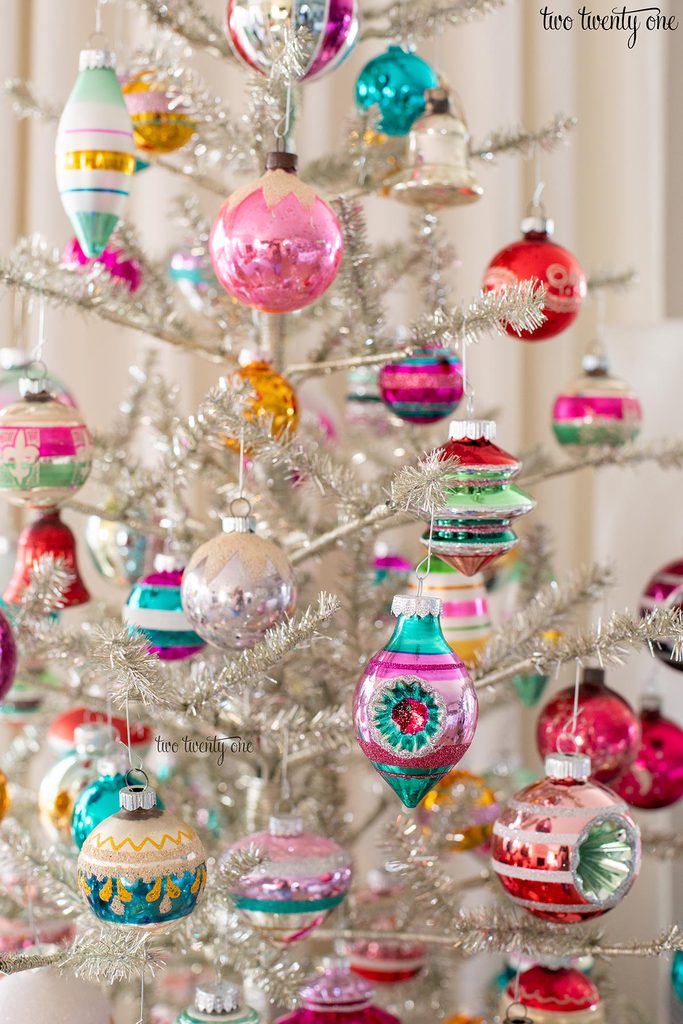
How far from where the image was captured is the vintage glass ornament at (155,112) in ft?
3.01

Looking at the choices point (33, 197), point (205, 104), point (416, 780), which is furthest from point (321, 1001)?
point (33, 197)

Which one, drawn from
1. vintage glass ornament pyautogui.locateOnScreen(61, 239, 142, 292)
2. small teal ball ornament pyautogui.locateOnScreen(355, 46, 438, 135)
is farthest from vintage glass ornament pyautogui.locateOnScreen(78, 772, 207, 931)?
small teal ball ornament pyautogui.locateOnScreen(355, 46, 438, 135)

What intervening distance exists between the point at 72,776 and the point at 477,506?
41 cm

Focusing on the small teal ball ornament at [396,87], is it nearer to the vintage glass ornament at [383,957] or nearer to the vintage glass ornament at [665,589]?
the vintage glass ornament at [665,589]

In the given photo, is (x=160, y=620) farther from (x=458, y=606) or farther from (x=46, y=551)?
(x=458, y=606)

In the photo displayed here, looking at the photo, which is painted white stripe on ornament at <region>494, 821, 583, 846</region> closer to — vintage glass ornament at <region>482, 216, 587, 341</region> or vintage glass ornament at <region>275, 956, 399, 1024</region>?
vintage glass ornament at <region>275, 956, 399, 1024</region>

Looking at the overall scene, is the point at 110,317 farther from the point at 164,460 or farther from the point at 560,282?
the point at 560,282

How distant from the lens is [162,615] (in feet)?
2.69

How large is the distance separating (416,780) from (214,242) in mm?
354

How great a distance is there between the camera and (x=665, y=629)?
726mm

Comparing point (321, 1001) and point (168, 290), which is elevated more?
point (168, 290)

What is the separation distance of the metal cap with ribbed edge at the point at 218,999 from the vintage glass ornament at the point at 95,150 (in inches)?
20.1

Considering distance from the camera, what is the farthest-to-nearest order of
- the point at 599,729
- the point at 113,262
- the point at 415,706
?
the point at 113,262 < the point at 599,729 < the point at 415,706

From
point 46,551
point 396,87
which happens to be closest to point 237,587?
point 46,551
